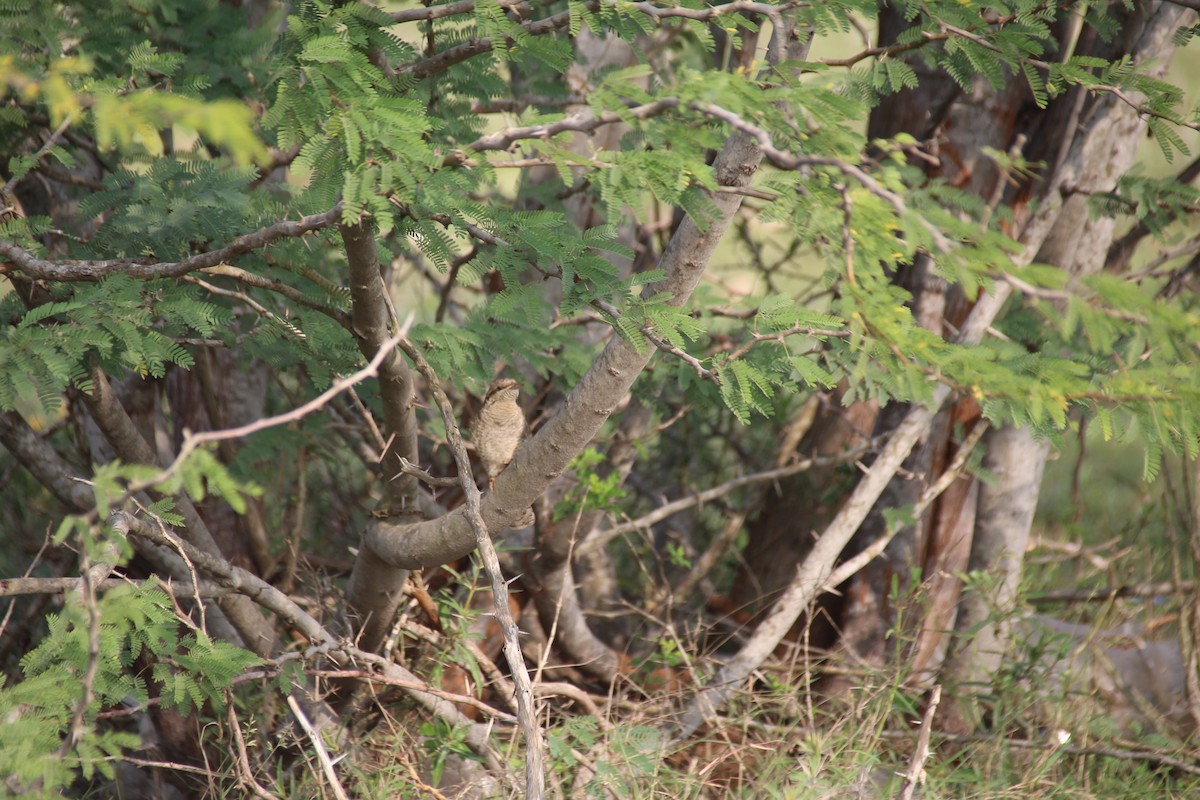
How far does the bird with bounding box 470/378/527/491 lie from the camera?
3309 millimetres

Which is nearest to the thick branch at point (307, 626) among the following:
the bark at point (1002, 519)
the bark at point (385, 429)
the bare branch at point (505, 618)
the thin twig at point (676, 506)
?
the bark at point (385, 429)

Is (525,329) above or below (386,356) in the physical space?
below

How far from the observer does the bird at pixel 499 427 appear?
3.31 m

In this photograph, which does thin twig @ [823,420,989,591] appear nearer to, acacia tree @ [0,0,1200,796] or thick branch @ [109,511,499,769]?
acacia tree @ [0,0,1200,796]

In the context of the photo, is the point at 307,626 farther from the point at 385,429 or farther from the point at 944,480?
the point at 944,480

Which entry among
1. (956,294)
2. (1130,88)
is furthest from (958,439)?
(1130,88)

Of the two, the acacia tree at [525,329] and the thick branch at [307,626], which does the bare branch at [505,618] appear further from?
the thick branch at [307,626]

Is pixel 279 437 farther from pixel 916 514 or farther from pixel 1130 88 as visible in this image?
pixel 1130 88

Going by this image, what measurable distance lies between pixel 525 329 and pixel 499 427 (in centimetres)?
54

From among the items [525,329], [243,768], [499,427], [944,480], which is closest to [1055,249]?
[944,480]

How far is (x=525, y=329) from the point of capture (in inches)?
145

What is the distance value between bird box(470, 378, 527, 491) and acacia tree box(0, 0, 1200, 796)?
3.9 inches

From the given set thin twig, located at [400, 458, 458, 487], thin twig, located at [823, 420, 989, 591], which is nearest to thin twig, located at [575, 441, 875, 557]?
thin twig, located at [823, 420, 989, 591]

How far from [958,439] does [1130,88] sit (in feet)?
6.63
